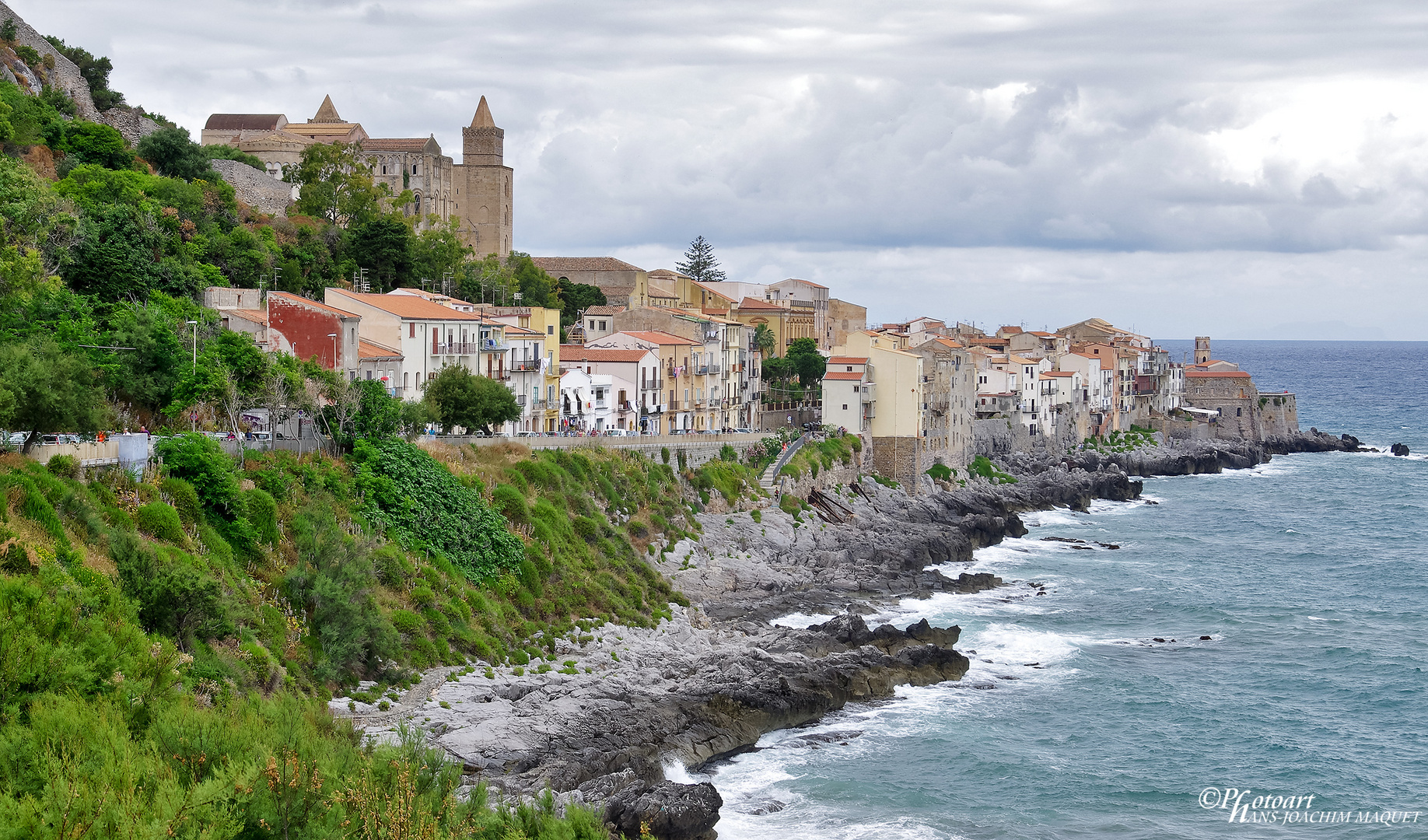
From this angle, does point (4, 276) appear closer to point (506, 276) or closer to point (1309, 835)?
point (1309, 835)

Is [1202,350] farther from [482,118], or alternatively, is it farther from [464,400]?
[464,400]

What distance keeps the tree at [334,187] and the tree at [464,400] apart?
2477cm

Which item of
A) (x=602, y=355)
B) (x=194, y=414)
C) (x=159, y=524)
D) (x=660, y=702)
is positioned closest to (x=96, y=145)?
(x=602, y=355)

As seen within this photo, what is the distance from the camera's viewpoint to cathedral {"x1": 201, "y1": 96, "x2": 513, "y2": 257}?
105812 millimetres

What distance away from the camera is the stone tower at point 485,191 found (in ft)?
371

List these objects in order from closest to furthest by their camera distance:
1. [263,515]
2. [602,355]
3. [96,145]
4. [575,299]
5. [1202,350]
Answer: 1. [263,515]
2. [96,145]
3. [602,355]
4. [575,299]
5. [1202,350]

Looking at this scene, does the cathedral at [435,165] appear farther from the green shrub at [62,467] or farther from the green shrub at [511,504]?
the green shrub at [62,467]

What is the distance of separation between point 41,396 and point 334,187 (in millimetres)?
51410

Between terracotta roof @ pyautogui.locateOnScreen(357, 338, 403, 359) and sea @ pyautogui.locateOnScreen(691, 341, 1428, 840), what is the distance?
18.6 metres

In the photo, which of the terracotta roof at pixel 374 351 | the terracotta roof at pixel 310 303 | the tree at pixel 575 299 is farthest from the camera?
the tree at pixel 575 299

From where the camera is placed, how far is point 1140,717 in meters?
40.4

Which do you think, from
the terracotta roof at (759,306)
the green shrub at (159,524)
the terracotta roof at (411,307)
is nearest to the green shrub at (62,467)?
the green shrub at (159,524)

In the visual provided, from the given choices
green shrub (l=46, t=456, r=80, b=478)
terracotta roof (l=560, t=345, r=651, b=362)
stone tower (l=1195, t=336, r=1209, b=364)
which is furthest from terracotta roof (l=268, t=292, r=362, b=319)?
stone tower (l=1195, t=336, r=1209, b=364)

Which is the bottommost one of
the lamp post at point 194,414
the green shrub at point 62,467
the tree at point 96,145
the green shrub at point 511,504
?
the green shrub at point 511,504
